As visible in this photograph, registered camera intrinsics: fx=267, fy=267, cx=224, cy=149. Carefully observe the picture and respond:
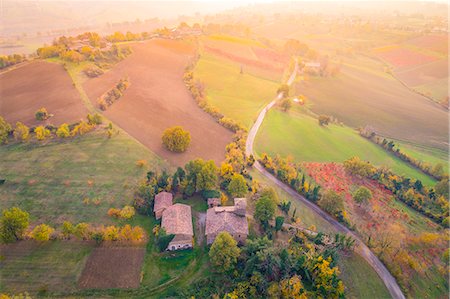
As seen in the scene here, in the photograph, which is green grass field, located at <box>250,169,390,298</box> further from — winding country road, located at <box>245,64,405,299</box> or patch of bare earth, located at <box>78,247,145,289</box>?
patch of bare earth, located at <box>78,247,145,289</box>

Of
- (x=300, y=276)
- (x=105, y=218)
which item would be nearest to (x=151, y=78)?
(x=105, y=218)

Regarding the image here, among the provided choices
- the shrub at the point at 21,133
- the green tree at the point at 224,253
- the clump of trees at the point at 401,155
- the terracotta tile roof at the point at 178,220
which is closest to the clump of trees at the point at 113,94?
the shrub at the point at 21,133

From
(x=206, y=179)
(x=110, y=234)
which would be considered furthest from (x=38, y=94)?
(x=206, y=179)

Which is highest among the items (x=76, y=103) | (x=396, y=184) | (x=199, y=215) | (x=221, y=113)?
(x=76, y=103)

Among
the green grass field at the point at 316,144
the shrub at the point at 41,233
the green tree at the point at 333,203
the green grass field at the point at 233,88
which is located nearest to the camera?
the shrub at the point at 41,233

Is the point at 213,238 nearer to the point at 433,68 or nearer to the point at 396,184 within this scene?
the point at 396,184

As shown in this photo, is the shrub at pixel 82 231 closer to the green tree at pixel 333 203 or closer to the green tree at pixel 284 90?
the green tree at pixel 333 203
